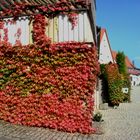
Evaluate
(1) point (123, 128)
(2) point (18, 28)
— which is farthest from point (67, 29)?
(1) point (123, 128)

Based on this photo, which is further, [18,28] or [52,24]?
[18,28]

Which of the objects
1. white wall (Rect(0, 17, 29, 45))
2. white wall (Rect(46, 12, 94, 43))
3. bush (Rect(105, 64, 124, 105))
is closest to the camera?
white wall (Rect(46, 12, 94, 43))

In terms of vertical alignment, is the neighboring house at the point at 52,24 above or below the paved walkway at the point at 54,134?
above

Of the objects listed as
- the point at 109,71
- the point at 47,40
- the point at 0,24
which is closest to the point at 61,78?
the point at 47,40

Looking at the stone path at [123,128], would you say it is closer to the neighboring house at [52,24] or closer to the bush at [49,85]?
the bush at [49,85]

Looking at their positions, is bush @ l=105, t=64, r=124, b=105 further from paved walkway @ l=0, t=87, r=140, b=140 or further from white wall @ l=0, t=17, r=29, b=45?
white wall @ l=0, t=17, r=29, b=45

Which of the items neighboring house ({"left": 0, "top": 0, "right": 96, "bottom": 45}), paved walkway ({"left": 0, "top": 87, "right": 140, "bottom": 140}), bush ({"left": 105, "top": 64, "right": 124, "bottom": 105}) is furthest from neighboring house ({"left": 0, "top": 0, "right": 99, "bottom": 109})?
bush ({"left": 105, "top": 64, "right": 124, "bottom": 105})

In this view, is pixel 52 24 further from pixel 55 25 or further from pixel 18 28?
pixel 18 28

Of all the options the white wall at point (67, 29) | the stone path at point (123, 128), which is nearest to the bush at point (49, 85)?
the white wall at point (67, 29)

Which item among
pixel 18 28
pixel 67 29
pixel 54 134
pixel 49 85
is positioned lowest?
pixel 54 134

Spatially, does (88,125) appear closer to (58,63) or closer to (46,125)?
(46,125)

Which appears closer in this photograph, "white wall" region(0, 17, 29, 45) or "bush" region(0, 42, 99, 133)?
"bush" region(0, 42, 99, 133)

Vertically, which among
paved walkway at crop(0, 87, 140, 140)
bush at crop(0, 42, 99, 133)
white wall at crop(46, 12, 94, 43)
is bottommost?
paved walkway at crop(0, 87, 140, 140)

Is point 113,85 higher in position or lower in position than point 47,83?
higher
